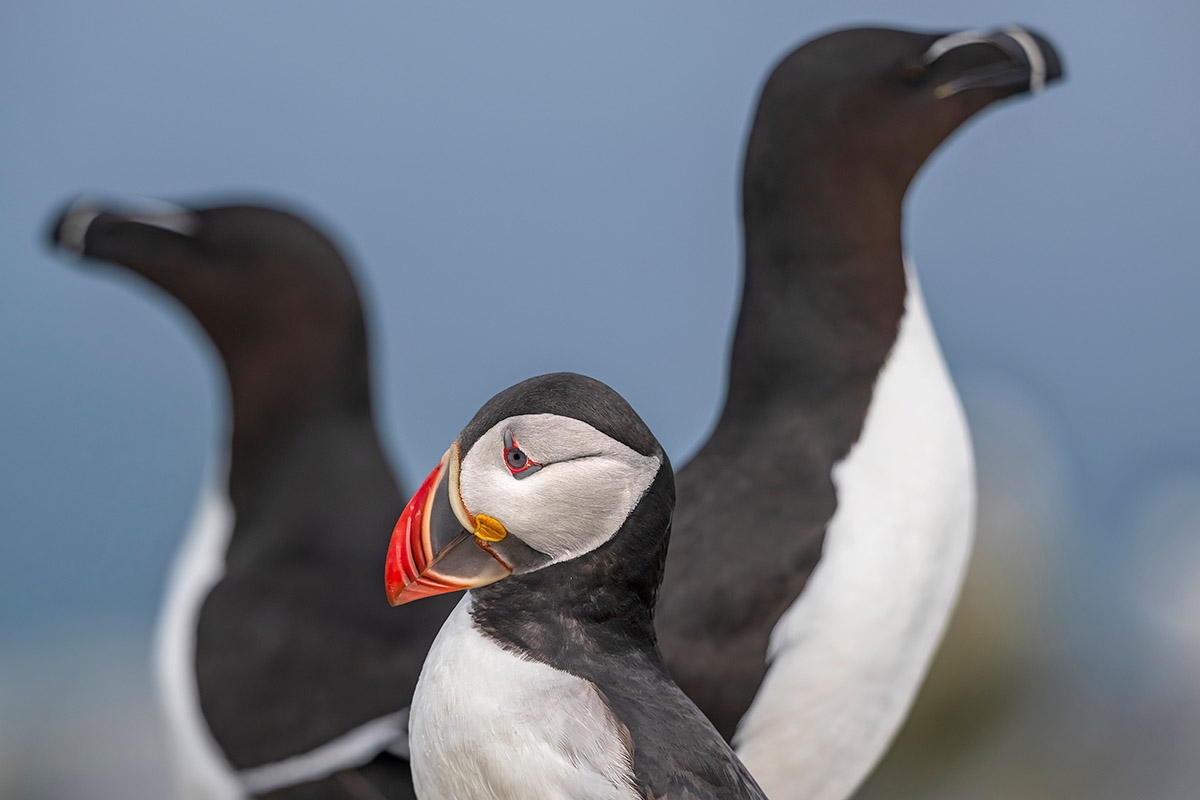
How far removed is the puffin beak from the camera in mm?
710

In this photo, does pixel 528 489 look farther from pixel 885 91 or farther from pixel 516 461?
pixel 885 91

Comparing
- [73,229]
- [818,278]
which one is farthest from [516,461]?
[73,229]

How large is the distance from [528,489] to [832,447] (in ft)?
1.85

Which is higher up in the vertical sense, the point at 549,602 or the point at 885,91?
the point at 885,91

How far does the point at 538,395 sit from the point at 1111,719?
2557 millimetres

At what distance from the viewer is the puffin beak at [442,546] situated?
2.33 feet

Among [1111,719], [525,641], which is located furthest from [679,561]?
[1111,719]

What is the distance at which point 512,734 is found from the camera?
70cm

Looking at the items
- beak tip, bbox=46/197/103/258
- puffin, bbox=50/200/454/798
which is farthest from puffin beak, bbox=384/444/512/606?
beak tip, bbox=46/197/103/258

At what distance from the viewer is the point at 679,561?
1119mm

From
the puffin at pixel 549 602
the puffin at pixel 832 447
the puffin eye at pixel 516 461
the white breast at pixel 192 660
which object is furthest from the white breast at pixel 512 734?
the white breast at pixel 192 660

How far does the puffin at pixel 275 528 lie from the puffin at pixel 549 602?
0.56 m

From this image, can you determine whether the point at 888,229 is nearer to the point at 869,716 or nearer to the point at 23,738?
the point at 869,716

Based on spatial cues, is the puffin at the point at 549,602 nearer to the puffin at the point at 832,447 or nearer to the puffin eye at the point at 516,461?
the puffin eye at the point at 516,461
